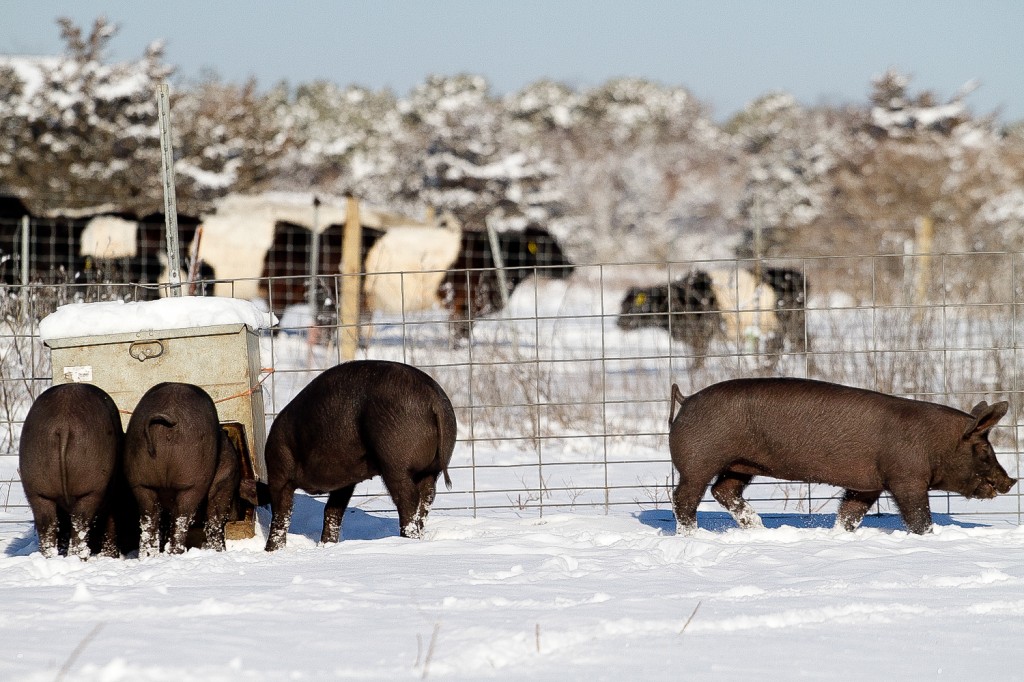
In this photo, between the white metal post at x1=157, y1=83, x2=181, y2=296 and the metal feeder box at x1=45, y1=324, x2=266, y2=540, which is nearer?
the metal feeder box at x1=45, y1=324, x2=266, y2=540

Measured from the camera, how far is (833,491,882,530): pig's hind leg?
560 centimetres

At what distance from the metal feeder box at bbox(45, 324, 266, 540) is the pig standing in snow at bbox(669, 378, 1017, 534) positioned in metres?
2.02

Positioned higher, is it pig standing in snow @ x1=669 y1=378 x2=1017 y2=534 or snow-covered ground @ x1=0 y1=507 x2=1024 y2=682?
pig standing in snow @ x1=669 y1=378 x2=1017 y2=534

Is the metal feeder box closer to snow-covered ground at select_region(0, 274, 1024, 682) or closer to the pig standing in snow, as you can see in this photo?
snow-covered ground at select_region(0, 274, 1024, 682)

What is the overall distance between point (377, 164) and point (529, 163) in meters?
10.8

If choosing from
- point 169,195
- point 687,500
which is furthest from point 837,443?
point 169,195

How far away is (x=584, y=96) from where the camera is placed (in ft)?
222

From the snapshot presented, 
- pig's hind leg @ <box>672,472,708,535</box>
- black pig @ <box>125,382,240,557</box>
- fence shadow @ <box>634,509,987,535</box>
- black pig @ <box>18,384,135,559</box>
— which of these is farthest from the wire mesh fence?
black pig @ <box>18,384,135,559</box>

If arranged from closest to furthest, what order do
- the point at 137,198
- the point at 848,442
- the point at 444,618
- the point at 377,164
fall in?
1. the point at 444,618
2. the point at 848,442
3. the point at 137,198
4. the point at 377,164

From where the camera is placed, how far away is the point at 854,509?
5.61 meters

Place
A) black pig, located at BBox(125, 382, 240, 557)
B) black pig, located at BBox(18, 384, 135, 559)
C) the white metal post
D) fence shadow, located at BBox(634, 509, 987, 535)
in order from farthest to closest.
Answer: the white metal post → fence shadow, located at BBox(634, 509, 987, 535) → black pig, located at BBox(125, 382, 240, 557) → black pig, located at BBox(18, 384, 135, 559)

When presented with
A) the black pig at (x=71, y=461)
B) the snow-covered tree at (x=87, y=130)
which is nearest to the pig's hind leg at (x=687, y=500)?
the black pig at (x=71, y=461)

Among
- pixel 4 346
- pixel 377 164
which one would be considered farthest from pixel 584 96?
pixel 4 346

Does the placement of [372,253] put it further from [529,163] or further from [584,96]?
[584,96]
